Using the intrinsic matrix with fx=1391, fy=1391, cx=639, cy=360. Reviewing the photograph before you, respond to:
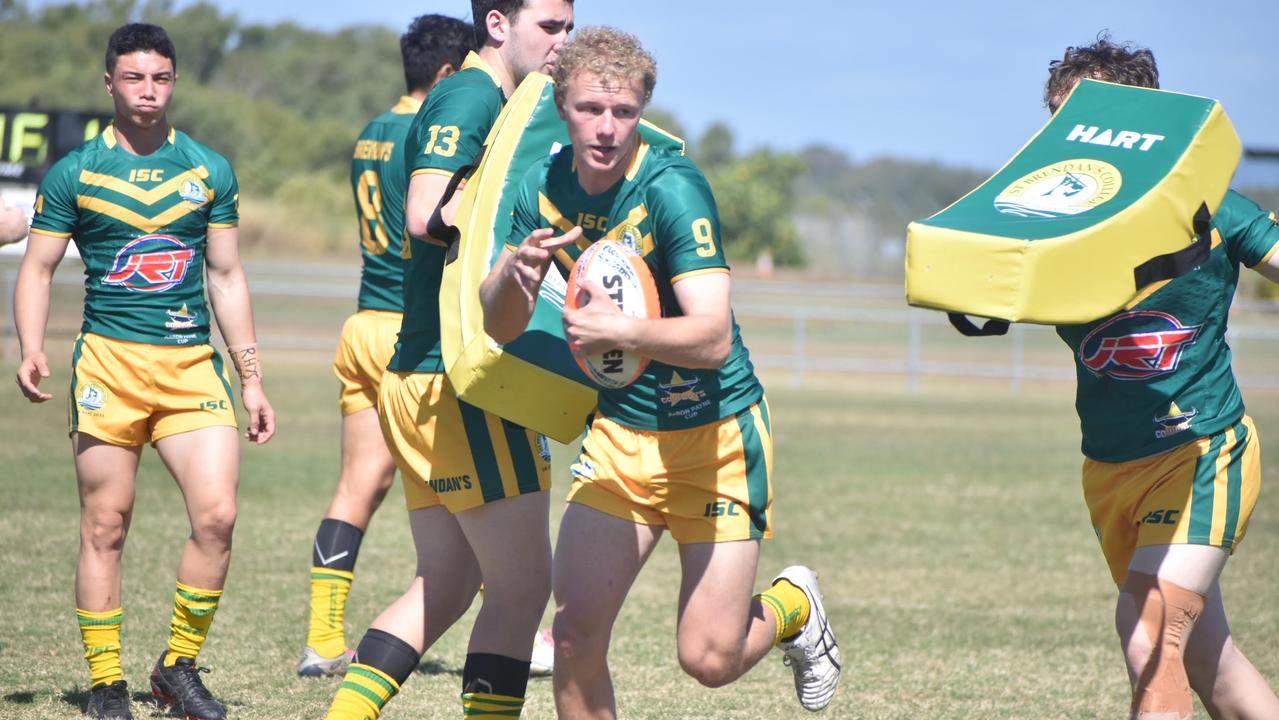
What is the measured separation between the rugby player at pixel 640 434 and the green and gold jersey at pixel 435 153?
0.34 m

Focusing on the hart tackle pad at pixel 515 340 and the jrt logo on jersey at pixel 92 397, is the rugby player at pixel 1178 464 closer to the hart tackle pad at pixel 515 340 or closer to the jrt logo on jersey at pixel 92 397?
the hart tackle pad at pixel 515 340

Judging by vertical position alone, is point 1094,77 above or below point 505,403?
above

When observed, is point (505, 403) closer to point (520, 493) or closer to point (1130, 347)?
point (520, 493)

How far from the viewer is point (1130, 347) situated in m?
4.19

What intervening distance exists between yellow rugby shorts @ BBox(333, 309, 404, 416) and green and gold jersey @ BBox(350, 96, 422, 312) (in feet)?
0.26

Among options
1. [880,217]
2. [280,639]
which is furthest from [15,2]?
[280,639]

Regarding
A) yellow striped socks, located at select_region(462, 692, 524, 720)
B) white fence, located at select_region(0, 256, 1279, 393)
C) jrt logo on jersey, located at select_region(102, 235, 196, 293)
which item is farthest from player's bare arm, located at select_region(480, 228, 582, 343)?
white fence, located at select_region(0, 256, 1279, 393)

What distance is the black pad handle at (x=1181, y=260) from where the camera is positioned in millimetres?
3748

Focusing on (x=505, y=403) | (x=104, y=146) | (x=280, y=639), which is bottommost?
(x=280, y=639)

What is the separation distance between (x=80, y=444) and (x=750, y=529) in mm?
2636

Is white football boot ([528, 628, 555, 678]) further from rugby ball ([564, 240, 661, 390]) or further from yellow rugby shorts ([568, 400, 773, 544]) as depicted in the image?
rugby ball ([564, 240, 661, 390])

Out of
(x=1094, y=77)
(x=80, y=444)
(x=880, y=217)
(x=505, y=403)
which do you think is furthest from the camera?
(x=880, y=217)

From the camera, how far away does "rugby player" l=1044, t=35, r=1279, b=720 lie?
400 cm

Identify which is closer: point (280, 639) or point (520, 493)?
point (520, 493)
